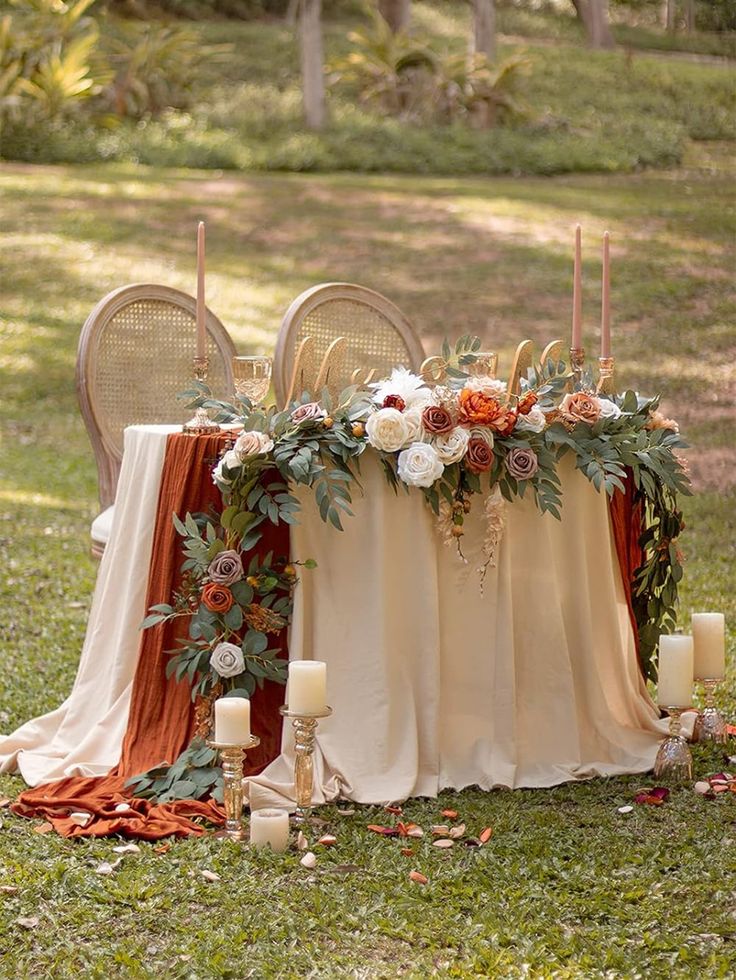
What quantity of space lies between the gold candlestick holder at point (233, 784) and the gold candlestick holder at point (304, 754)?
0.12 metres

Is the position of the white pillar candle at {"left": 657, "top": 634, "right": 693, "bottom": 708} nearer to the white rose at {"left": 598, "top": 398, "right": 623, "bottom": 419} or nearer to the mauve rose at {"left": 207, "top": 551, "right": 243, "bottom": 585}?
the white rose at {"left": 598, "top": 398, "right": 623, "bottom": 419}

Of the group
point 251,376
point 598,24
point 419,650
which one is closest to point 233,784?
point 419,650

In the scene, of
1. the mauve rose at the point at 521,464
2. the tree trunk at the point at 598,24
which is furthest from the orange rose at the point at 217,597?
the tree trunk at the point at 598,24

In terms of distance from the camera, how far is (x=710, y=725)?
13.2 feet

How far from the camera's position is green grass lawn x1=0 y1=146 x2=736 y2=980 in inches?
111

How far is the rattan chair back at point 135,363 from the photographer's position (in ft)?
15.5

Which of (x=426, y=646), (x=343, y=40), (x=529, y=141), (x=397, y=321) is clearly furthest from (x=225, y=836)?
(x=343, y=40)

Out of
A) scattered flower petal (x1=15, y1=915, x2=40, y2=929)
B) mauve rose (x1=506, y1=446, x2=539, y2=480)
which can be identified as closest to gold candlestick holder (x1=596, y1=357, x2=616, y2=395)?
mauve rose (x1=506, y1=446, x2=539, y2=480)

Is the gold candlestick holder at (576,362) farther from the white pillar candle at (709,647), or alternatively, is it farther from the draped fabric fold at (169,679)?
the draped fabric fold at (169,679)

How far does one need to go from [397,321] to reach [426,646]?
63.0 inches

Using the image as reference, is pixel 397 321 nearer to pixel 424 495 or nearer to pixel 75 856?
pixel 424 495

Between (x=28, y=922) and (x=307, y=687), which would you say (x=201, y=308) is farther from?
(x=28, y=922)

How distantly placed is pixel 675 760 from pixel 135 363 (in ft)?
7.38

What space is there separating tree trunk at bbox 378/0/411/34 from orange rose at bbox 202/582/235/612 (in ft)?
45.1
